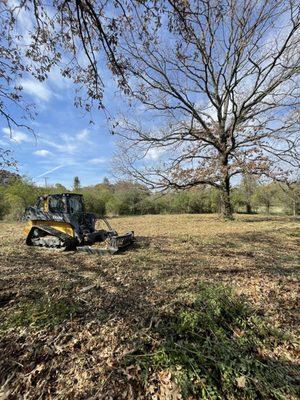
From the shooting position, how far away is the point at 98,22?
325 cm

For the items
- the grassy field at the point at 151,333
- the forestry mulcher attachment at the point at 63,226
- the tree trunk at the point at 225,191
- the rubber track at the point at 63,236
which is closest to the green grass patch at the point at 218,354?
the grassy field at the point at 151,333

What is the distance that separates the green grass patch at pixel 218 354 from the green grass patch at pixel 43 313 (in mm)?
1122

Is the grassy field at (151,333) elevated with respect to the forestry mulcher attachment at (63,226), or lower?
A: lower

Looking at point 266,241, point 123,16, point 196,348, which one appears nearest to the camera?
point 196,348

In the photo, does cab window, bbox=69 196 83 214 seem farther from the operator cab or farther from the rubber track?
the rubber track

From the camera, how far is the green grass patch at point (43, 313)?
2.76 m

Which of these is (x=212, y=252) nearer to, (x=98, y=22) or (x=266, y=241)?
(x=266, y=241)

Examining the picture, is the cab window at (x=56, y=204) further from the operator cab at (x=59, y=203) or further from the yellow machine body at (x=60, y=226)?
the yellow machine body at (x=60, y=226)

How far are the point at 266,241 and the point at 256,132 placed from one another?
756 centimetres

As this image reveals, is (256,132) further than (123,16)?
Yes

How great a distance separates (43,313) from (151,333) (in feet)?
4.70

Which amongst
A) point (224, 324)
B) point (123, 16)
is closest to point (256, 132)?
point (123, 16)

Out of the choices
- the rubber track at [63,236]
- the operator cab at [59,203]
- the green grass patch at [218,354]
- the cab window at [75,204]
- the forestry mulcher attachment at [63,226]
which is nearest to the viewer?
the green grass patch at [218,354]

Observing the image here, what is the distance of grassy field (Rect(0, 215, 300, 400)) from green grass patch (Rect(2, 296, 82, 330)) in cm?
1
